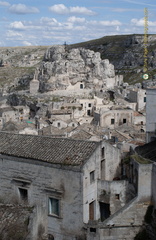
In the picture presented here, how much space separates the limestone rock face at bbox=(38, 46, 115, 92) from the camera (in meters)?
75.5

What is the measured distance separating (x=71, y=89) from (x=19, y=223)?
5818 cm

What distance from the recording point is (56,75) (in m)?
76.1

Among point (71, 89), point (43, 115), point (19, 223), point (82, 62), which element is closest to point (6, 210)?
point (19, 223)

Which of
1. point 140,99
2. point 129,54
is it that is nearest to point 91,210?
point 140,99

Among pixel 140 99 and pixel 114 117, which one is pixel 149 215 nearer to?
pixel 114 117

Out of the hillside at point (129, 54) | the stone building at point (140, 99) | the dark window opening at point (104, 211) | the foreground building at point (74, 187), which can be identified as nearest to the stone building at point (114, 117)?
the stone building at point (140, 99)

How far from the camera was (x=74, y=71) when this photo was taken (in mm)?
79062

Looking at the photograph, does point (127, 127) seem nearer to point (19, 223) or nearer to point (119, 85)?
point (19, 223)

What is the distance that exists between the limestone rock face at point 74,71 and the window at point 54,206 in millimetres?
55804

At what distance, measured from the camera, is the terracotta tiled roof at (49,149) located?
725 inches

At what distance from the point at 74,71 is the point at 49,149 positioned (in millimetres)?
60950

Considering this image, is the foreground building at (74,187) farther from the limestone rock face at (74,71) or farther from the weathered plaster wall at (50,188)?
the limestone rock face at (74,71)

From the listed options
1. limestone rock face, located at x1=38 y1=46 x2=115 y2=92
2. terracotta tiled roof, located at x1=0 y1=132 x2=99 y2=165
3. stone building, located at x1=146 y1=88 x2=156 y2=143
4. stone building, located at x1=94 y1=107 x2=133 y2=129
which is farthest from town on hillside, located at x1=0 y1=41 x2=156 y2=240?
limestone rock face, located at x1=38 y1=46 x2=115 y2=92

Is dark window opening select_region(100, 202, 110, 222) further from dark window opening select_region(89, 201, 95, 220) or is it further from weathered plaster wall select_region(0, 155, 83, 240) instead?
weathered plaster wall select_region(0, 155, 83, 240)
